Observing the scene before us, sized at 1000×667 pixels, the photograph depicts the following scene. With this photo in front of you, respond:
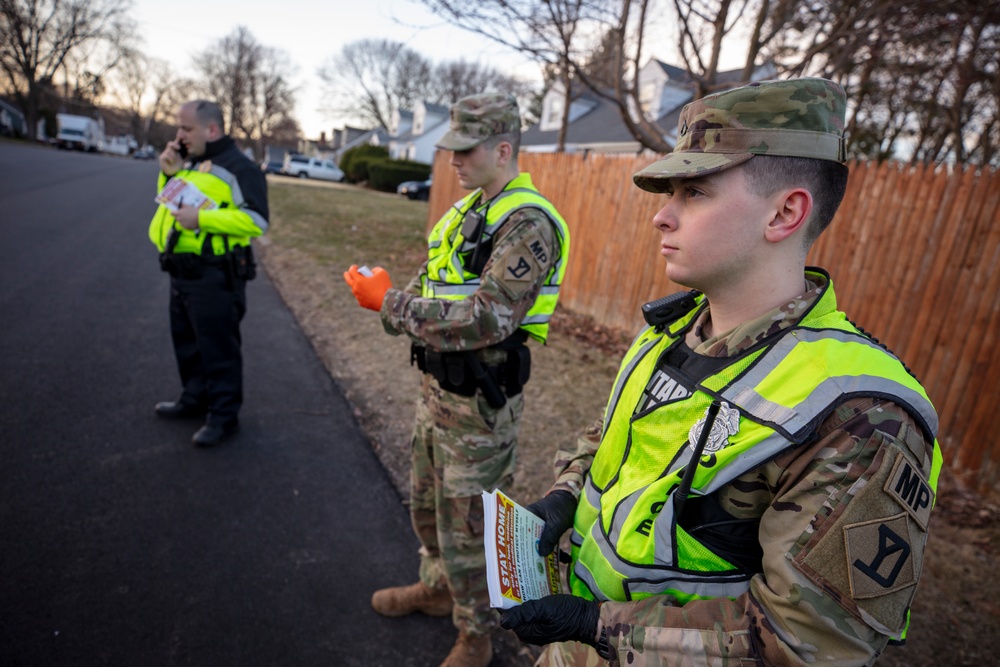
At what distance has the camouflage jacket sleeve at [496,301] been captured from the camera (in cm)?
210

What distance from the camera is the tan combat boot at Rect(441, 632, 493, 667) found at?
2.36 m

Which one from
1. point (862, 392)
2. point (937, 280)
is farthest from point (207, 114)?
point (937, 280)

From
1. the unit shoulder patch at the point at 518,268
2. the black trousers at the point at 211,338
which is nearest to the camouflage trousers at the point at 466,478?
the unit shoulder patch at the point at 518,268

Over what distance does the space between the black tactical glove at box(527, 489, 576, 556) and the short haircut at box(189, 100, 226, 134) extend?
11.3 feet

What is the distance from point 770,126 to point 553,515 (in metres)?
1.10

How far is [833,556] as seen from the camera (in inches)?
37.5

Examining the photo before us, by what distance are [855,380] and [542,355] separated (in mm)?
5549

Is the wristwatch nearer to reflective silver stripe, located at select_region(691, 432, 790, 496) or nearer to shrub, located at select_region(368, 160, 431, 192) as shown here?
reflective silver stripe, located at select_region(691, 432, 790, 496)

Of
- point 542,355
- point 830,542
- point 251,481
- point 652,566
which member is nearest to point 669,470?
point 652,566

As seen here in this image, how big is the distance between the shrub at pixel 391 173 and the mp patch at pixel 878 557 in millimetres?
35215

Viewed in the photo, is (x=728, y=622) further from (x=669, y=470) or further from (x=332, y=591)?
(x=332, y=591)

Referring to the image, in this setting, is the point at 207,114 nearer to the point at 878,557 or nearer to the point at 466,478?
the point at 466,478

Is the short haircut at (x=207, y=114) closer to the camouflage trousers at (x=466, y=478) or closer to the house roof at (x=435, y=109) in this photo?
the camouflage trousers at (x=466, y=478)

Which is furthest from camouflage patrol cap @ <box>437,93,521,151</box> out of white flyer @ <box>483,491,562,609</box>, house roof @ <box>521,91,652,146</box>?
house roof @ <box>521,91,652,146</box>
